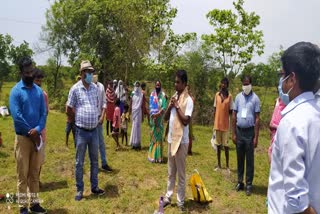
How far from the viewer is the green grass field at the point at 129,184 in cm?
520

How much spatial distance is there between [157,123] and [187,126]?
275 centimetres

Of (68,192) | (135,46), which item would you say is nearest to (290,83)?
(68,192)

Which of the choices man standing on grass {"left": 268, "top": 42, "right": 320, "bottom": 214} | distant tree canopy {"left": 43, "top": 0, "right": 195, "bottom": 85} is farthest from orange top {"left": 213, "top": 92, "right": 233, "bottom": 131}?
distant tree canopy {"left": 43, "top": 0, "right": 195, "bottom": 85}

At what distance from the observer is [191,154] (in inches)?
350

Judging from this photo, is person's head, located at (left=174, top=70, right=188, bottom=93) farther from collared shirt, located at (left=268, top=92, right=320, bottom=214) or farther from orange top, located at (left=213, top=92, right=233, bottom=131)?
collared shirt, located at (left=268, top=92, right=320, bottom=214)

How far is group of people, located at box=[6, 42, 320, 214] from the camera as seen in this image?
188cm

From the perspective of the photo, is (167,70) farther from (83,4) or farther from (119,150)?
(83,4)

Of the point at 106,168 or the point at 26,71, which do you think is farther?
the point at 106,168

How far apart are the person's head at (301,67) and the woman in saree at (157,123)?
545 cm

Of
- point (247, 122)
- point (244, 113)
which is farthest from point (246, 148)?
point (244, 113)

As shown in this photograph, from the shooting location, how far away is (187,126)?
4996mm

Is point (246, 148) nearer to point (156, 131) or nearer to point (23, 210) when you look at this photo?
point (156, 131)

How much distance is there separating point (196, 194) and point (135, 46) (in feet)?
44.4

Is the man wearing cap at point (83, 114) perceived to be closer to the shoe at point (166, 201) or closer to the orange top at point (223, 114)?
the shoe at point (166, 201)
